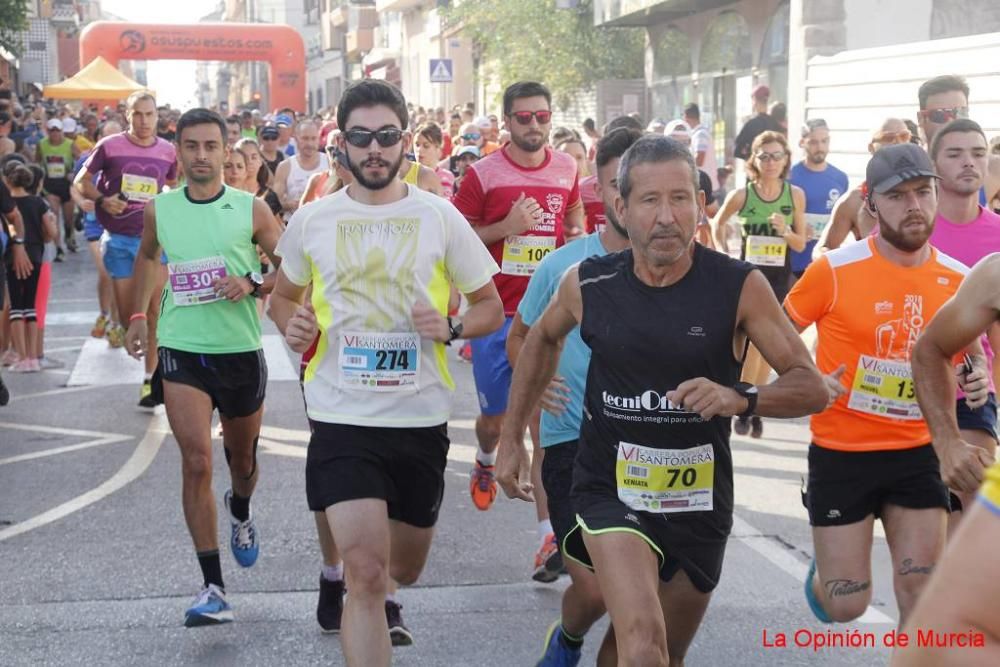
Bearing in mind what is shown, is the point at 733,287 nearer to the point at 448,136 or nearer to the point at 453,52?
the point at 448,136

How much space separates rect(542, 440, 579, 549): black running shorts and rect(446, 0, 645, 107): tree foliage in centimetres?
2864

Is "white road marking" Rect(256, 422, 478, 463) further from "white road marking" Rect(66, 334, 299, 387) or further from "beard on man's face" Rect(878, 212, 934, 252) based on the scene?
"beard on man's face" Rect(878, 212, 934, 252)

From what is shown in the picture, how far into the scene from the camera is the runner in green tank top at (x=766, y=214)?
1036 centimetres

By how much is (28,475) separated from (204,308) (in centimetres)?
327

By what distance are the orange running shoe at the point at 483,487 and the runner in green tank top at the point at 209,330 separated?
1422 mm

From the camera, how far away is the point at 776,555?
7121mm

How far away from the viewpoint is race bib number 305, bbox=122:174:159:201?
1200 cm

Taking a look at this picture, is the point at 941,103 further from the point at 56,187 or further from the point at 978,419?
the point at 56,187

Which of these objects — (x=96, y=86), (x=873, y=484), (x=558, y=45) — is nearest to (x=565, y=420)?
(x=873, y=484)

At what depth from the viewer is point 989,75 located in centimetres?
1504

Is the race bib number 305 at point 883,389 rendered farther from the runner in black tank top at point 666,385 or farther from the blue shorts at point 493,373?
the blue shorts at point 493,373

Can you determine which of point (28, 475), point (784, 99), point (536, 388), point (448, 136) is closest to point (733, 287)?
point (536, 388)

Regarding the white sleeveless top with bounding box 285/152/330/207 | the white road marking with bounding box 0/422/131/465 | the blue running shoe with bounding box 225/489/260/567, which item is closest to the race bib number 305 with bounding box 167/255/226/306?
the blue running shoe with bounding box 225/489/260/567

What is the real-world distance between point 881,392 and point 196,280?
2876 mm
